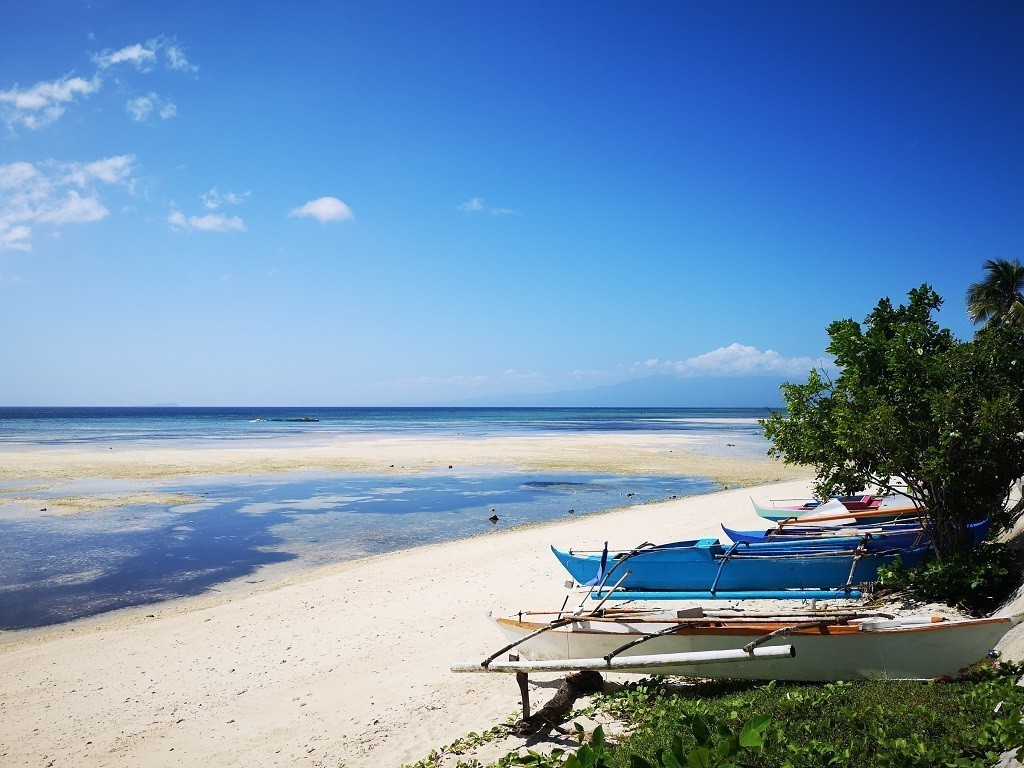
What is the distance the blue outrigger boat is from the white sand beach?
1.91 metres

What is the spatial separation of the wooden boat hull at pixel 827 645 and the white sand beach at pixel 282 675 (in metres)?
1.12

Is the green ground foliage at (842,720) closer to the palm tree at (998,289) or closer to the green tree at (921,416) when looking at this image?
the green tree at (921,416)

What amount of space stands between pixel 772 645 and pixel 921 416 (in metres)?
4.95

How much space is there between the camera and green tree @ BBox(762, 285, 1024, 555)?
915cm

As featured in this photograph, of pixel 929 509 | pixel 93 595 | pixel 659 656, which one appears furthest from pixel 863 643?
pixel 93 595

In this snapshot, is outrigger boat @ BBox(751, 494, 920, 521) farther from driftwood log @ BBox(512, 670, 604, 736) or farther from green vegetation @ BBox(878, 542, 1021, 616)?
driftwood log @ BBox(512, 670, 604, 736)

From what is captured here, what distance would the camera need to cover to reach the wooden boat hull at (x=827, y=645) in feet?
22.3

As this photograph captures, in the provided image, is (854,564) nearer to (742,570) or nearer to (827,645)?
(742,570)

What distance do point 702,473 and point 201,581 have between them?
26.4 m

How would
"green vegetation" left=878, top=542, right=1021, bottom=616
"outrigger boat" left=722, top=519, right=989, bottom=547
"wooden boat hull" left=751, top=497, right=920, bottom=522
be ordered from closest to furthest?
"green vegetation" left=878, top=542, right=1021, bottom=616, "outrigger boat" left=722, top=519, right=989, bottom=547, "wooden boat hull" left=751, top=497, right=920, bottom=522

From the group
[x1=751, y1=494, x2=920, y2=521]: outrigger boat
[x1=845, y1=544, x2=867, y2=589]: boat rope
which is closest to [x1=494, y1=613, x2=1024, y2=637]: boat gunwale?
[x1=845, y1=544, x2=867, y2=589]: boat rope

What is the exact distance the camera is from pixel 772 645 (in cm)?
719

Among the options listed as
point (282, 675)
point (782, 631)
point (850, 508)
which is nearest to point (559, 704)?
point (782, 631)

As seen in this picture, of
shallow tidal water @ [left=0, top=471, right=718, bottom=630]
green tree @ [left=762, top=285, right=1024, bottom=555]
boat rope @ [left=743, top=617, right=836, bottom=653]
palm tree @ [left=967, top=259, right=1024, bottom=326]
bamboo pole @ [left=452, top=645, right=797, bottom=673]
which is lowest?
shallow tidal water @ [left=0, top=471, right=718, bottom=630]
